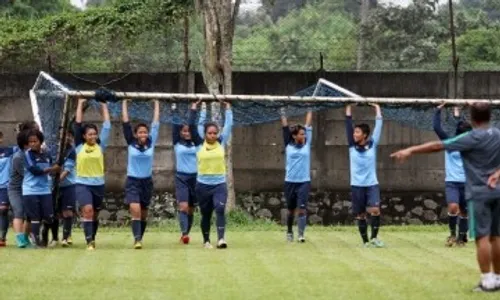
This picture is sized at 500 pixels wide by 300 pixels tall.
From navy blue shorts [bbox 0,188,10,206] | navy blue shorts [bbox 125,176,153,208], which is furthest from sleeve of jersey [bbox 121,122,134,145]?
navy blue shorts [bbox 0,188,10,206]

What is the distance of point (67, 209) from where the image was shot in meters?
19.3

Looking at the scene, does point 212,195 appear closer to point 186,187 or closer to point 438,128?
point 186,187

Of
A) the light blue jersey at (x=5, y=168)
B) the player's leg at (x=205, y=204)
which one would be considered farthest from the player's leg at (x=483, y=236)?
the light blue jersey at (x=5, y=168)

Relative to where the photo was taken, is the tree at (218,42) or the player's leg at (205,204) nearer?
the player's leg at (205,204)

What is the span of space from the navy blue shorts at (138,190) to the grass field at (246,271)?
0.69 meters

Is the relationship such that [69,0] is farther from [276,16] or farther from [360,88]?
[360,88]

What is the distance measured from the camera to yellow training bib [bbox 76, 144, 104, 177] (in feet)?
60.1

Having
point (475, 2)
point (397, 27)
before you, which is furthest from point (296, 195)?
point (475, 2)

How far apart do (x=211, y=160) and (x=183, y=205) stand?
1.48 meters

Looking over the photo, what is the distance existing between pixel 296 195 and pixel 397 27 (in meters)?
11.2

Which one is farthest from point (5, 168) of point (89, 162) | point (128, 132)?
point (128, 132)

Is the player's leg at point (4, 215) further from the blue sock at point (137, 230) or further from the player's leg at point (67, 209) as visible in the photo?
the blue sock at point (137, 230)

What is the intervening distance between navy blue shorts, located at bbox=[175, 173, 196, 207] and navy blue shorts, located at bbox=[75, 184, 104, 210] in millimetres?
1656

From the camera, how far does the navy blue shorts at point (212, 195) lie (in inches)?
724
